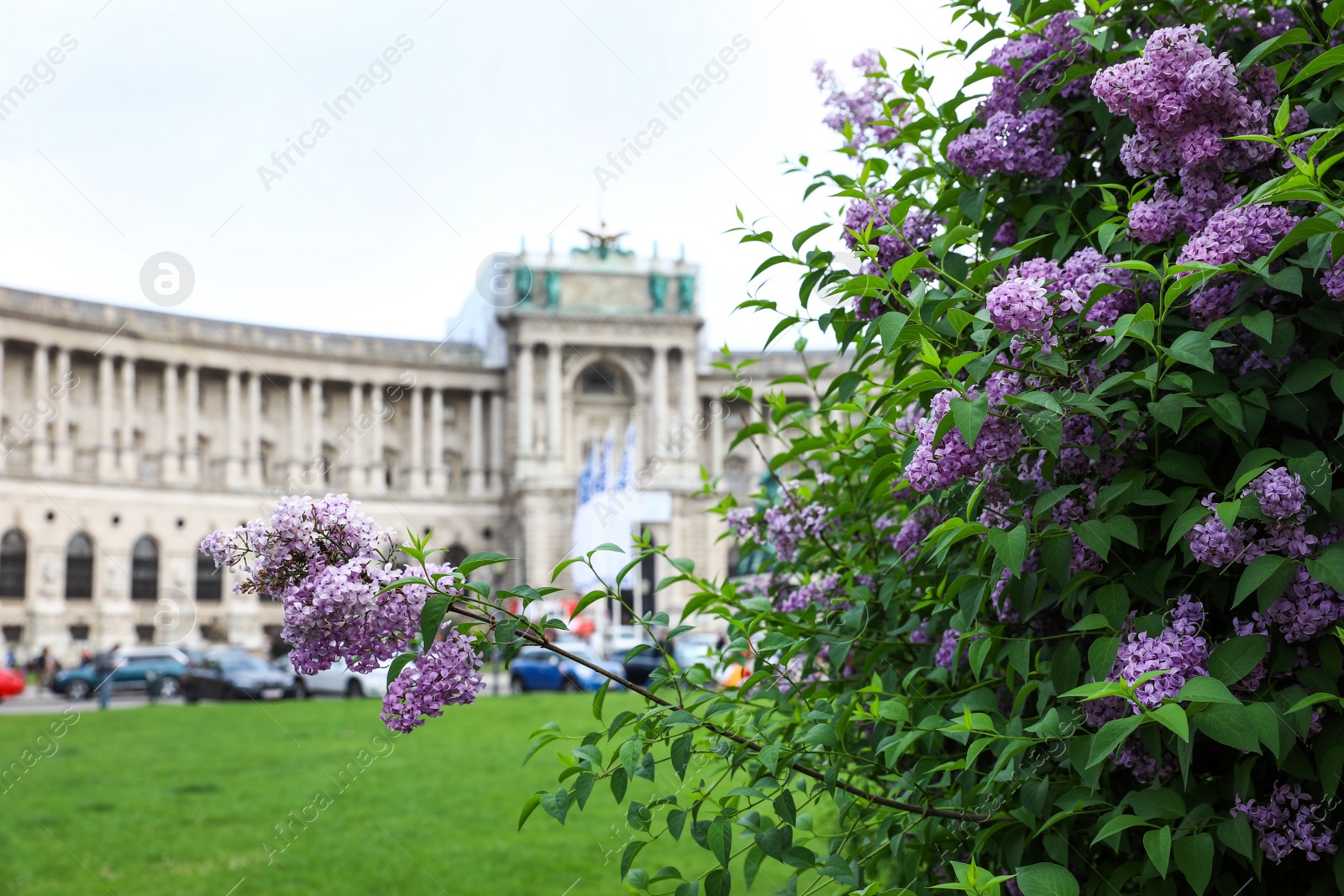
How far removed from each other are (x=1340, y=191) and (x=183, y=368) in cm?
6072

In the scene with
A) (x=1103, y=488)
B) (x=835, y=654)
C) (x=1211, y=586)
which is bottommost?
(x=835, y=654)

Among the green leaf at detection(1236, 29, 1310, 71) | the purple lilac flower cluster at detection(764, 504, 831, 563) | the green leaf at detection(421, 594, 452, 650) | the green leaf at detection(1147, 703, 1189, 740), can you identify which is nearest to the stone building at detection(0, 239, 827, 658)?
the purple lilac flower cluster at detection(764, 504, 831, 563)

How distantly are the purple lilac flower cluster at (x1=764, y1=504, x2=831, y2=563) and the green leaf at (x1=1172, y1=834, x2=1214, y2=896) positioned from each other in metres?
1.74

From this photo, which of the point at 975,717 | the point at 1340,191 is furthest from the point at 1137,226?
the point at 975,717

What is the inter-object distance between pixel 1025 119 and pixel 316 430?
61.5 m

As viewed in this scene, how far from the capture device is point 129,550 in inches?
2110

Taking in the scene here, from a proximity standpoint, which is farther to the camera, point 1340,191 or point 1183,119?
point 1183,119

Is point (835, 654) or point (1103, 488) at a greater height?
point (1103, 488)

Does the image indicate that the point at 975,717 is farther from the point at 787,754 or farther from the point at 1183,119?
the point at 1183,119

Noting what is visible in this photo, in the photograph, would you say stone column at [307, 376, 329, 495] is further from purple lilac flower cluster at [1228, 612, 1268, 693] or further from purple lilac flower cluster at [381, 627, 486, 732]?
purple lilac flower cluster at [1228, 612, 1268, 693]

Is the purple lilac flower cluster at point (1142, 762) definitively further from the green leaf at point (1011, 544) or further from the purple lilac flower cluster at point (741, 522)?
the purple lilac flower cluster at point (741, 522)

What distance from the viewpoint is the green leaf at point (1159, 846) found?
1.80 meters

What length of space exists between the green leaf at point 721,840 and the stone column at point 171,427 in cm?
5890

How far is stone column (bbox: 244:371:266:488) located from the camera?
58125mm
